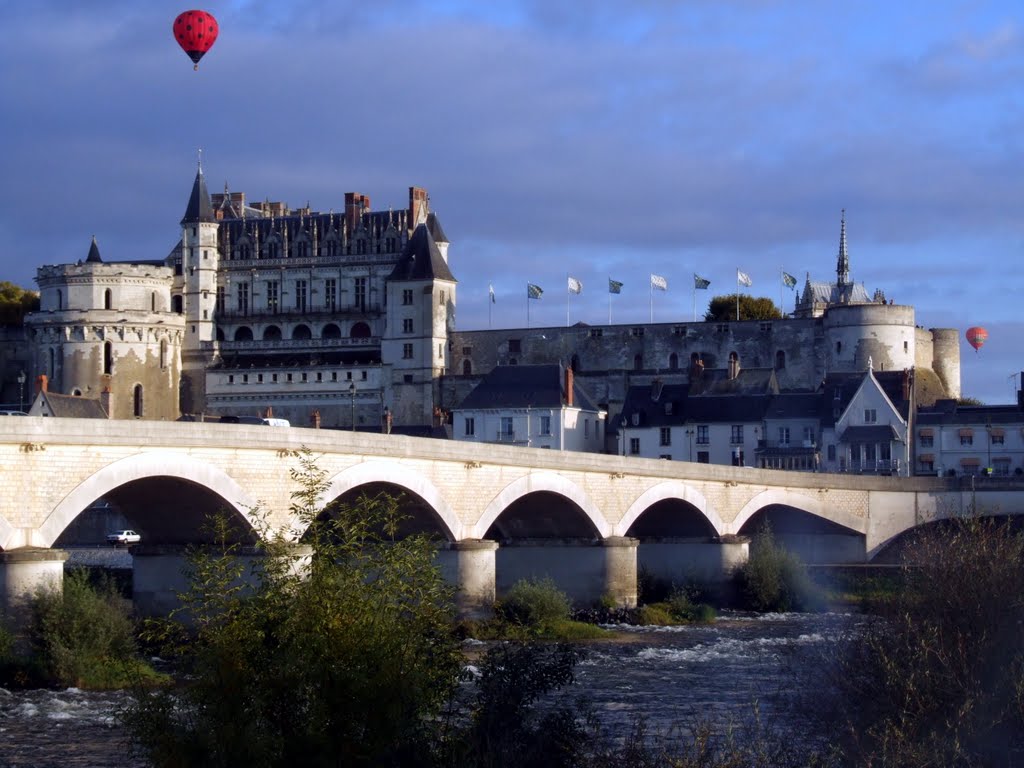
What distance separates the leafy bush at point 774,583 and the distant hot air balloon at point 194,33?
59.9 ft

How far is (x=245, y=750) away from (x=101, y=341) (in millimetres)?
81991

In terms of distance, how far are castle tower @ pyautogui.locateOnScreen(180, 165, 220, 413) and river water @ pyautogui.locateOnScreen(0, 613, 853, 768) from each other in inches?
2603

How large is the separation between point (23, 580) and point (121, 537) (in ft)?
136

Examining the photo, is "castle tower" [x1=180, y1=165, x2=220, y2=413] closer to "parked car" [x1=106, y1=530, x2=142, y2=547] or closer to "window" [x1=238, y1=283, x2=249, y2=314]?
"window" [x1=238, y1=283, x2=249, y2=314]

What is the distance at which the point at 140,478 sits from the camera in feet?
93.9

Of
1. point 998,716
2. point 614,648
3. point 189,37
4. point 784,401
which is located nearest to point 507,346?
point 784,401

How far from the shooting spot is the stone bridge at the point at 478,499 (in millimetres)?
27172

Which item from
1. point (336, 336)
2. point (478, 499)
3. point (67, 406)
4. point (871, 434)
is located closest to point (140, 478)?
point (478, 499)

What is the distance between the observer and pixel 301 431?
31844mm

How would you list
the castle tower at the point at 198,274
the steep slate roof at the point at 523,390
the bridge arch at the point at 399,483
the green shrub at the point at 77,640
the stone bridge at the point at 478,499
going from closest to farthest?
the green shrub at the point at 77,640 < the stone bridge at the point at 478,499 < the bridge arch at the point at 399,483 < the steep slate roof at the point at 523,390 < the castle tower at the point at 198,274

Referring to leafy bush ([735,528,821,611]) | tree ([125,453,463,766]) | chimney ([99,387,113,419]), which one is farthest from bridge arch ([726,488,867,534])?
chimney ([99,387,113,419])

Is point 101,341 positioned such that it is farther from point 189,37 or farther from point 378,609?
point 378,609

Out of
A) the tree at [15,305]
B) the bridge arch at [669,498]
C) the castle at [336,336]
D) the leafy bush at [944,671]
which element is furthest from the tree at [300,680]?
the tree at [15,305]

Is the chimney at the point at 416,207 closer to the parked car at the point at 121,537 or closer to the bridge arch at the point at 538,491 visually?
the parked car at the point at 121,537
